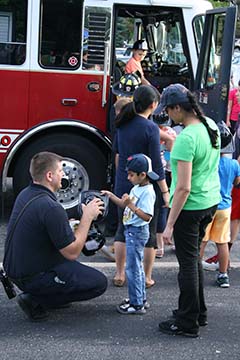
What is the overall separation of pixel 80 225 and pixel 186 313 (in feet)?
2.94

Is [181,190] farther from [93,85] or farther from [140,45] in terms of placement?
[140,45]

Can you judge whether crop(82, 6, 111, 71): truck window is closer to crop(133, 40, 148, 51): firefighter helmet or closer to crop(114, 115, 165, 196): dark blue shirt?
crop(133, 40, 148, 51): firefighter helmet

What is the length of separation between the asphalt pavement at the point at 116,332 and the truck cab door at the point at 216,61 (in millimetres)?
2072

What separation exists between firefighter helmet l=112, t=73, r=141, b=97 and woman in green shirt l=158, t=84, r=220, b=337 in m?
2.20

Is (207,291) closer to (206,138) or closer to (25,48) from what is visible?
(206,138)

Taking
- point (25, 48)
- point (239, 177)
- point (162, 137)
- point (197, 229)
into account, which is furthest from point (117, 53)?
A: point (197, 229)

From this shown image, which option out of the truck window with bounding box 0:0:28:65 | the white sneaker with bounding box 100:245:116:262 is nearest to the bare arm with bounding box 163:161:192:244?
the white sneaker with bounding box 100:245:116:262

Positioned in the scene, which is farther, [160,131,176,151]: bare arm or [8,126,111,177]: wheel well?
[8,126,111,177]: wheel well

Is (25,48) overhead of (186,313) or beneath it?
overhead

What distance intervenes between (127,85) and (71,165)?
103 cm

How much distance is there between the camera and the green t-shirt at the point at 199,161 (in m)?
3.85

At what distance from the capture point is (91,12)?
6.43 metres

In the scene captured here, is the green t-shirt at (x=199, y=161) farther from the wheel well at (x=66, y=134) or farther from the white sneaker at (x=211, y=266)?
the wheel well at (x=66, y=134)

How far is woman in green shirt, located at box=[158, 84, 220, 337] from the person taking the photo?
12.7 ft
